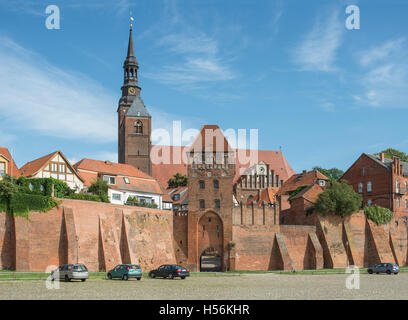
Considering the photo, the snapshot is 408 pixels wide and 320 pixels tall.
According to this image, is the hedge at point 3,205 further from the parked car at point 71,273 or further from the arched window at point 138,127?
the arched window at point 138,127

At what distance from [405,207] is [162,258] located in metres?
37.3

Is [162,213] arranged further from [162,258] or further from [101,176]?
[101,176]

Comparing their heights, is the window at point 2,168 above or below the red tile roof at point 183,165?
below

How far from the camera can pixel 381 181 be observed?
237 ft

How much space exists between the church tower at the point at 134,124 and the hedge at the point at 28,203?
44.8 metres

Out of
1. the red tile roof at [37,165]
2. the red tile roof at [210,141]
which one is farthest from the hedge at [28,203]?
the red tile roof at [210,141]

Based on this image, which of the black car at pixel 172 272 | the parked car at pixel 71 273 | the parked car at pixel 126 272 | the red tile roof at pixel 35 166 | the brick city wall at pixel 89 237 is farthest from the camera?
the red tile roof at pixel 35 166

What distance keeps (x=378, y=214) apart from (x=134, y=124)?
1776 inches

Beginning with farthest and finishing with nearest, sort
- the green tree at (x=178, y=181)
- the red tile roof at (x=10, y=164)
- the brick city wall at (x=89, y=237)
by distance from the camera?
the green tree at (x=178, y=181) → the red tile roof at (x=10, y=164) → the brick city wall at (x=89, y=237)

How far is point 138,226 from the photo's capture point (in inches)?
2162

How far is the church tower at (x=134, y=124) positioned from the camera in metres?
91.7

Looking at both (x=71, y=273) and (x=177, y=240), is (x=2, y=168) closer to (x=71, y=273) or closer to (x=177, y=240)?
(x=177, y=240)

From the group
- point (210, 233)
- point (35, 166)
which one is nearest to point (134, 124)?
point (35, 166)
